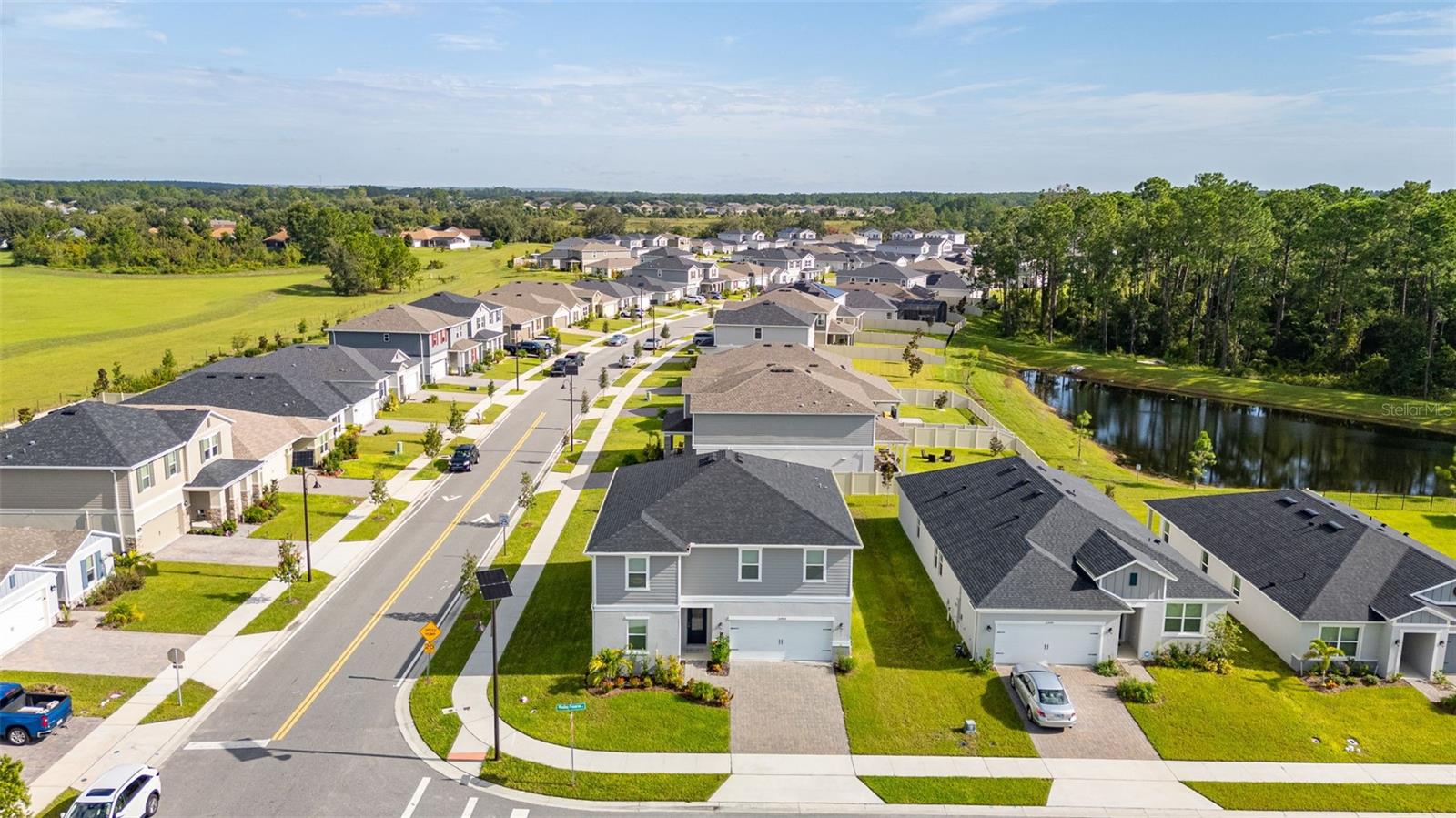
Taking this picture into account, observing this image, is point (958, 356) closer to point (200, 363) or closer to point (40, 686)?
point (200, 363)

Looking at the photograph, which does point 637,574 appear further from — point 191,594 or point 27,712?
point 191,594

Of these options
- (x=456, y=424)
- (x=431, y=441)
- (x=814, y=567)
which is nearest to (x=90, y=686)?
(x=814, y=567)

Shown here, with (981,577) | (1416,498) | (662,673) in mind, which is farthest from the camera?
(1416,498)

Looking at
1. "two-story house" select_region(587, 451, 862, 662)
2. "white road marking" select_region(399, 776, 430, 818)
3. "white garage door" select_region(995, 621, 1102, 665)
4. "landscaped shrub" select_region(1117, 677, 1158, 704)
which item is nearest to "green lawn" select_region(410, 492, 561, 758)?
"white road marking" select_region(399, 776, 430, 818)

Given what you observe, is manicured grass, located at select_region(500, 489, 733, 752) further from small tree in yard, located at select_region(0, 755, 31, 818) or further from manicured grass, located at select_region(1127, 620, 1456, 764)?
manicured grass, located at select_region(1127, 620, 1456, 764)

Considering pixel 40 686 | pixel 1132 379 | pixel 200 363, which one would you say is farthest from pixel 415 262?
pixel 40 686

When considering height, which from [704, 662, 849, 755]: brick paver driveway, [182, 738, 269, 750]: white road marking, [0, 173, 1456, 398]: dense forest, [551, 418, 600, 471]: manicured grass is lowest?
[704, 662, 849, 755]: brick paver driveway

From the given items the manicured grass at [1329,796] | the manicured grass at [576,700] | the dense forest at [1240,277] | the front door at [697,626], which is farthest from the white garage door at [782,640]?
the dense forest at [1240,277]

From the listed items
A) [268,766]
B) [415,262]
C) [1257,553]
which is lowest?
[268,766]
